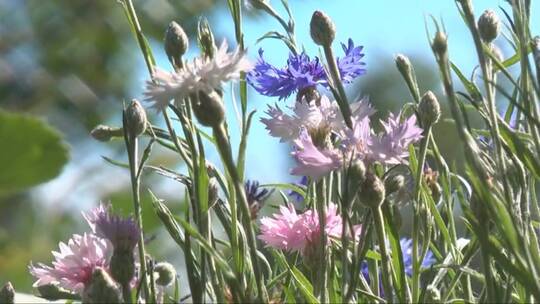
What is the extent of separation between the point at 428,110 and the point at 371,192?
72mm

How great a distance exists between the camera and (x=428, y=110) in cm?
50

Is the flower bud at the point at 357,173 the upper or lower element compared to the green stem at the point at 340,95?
lower

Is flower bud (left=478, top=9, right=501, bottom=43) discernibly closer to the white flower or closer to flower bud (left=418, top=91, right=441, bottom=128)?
flower bud (left=418, top=91, right=441, bottom=128)

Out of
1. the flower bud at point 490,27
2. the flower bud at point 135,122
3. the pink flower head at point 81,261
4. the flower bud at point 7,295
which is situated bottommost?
the flower bud at point 7,295

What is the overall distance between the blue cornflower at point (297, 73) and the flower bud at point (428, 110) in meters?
0.11

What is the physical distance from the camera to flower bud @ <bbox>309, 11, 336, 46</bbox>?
550 mm

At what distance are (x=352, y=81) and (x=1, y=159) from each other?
0.76 meters

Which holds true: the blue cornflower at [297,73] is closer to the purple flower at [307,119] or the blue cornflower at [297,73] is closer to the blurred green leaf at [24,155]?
the purple flower at [307,119]

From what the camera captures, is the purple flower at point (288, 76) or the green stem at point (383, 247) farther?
the purple flower at point (288, 76)

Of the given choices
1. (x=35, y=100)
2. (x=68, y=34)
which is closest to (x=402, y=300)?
(x=35, y=100)

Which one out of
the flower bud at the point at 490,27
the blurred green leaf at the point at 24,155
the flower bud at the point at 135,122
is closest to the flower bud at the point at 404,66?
the flower bud at the point at 490,27

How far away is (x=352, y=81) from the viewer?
635 mm

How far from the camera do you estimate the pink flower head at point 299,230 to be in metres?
0.54

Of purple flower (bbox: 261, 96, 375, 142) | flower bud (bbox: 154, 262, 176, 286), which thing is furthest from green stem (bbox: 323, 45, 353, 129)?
flower bud (bbox: 154, 262, 176, 286)
